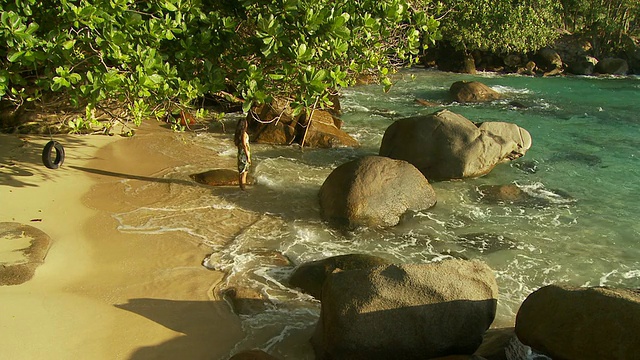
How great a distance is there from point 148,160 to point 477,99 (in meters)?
14.1

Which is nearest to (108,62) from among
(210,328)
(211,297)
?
(211,297)

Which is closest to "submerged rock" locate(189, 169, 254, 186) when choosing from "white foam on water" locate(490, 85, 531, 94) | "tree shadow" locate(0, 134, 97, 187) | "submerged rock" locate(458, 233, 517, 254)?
"tree shadow" locate(0, 134, 97, 187)

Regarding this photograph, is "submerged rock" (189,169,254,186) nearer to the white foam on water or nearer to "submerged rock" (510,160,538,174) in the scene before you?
"submerged rock" (510,160,538,174)

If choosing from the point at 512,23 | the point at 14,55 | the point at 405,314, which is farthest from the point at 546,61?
the point at 14,55

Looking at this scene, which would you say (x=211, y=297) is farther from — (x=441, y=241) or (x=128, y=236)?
(x=441, y=241)

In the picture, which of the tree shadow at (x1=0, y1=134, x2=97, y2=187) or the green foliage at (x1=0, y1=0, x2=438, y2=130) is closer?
the green foliage at (x1=0, y1=0, x2=438, y2=130)

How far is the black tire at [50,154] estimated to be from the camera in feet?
32.5

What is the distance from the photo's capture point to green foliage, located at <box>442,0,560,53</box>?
29.0 meters

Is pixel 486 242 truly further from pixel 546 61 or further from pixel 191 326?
pixel 546 61

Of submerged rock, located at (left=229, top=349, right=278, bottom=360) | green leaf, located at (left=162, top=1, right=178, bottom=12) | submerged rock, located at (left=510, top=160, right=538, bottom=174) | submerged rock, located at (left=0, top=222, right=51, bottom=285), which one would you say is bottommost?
submerged rock, located at (left=510, top=160, right=538, bottom=174)

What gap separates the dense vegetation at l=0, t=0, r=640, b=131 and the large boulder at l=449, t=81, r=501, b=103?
12.8 metres

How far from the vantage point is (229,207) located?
9.73 m

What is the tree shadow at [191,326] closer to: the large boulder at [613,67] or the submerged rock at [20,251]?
the submerged rock at [20,251]

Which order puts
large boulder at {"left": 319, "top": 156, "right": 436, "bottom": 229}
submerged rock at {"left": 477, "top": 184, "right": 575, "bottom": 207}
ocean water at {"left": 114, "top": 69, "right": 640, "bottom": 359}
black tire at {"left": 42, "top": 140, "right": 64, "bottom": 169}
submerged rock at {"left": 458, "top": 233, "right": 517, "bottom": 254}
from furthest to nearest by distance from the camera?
submerged rock at {"left": 477, "top": 184, "right": 575, "bottom": 207}
black tire at {"left": 42, "top": 140, "right": 64, "bottom": 169}
large boulder at {"left": 319, "top": 156, "right": 436, "bottom": 229}
submerged rock at {"left": 458, "top": 233, "right": 517, "bottom": 254}
ocean water at {"left": 114, "top": 69, "right": 640, "bottom": 359}
